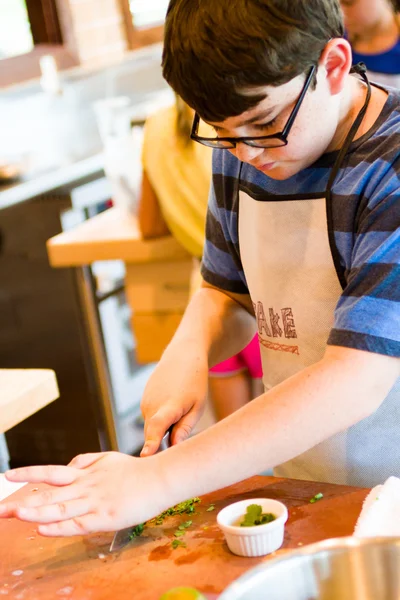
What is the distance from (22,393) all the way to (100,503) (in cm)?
49

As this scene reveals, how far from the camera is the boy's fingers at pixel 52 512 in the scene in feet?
3.33

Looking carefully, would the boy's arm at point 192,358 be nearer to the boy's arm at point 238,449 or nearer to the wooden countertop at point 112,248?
the boy's arm at point 238,449

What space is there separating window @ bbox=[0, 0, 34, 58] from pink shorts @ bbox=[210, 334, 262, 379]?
213cm

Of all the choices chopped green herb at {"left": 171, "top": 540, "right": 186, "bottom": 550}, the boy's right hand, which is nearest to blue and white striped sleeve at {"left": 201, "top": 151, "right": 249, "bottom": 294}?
the boy's right hand

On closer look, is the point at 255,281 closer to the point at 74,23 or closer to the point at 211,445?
the point at 211,445

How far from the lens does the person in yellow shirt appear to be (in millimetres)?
2521

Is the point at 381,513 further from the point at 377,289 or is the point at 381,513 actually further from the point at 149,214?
the point at 149,214

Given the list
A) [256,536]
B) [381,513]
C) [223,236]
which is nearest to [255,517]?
[256,536]

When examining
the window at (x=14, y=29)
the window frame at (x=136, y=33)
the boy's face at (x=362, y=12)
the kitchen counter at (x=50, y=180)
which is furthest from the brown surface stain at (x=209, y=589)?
the window frame at (x=136, y=33)

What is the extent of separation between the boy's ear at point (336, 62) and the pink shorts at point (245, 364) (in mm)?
1545

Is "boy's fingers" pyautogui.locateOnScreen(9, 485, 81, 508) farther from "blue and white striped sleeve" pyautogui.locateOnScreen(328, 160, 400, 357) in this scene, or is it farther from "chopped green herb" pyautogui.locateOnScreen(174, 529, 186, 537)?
"blue and white striped sleeve" pyautogui.locateOnScreen(328, 160, 400, 357)

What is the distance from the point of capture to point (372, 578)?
0.79m

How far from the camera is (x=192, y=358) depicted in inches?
51.9

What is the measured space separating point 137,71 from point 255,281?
3.63 meters
